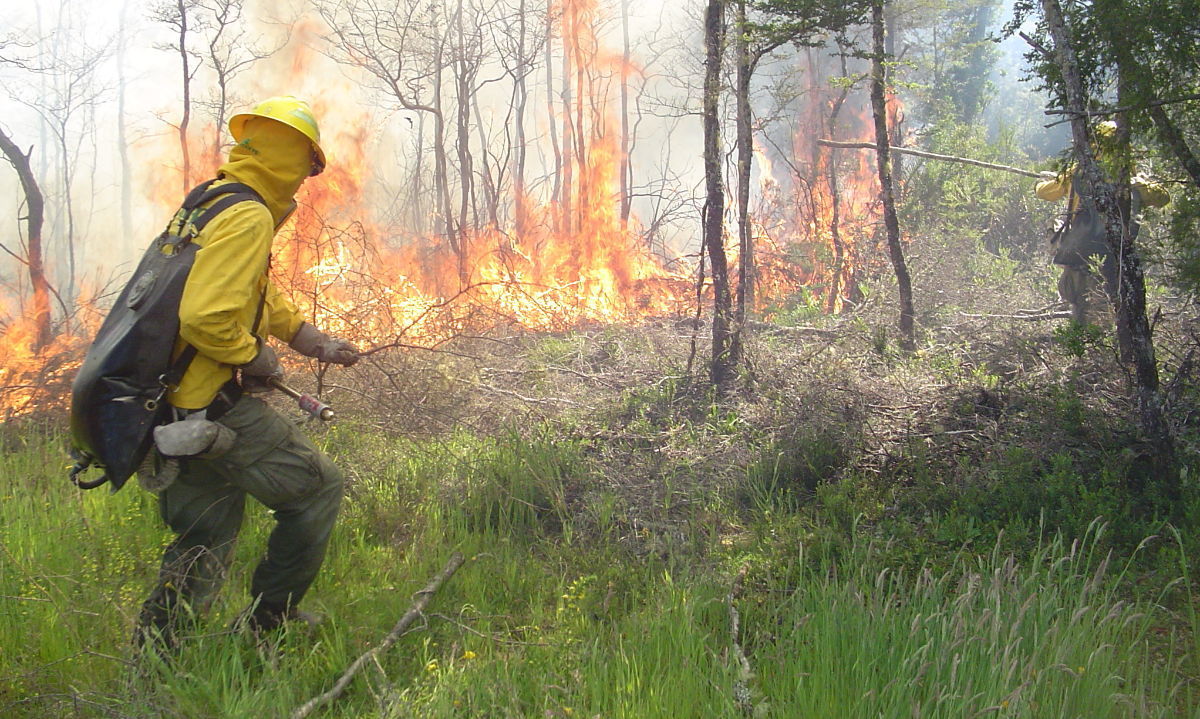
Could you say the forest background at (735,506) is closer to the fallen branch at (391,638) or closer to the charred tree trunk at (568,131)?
the fallen branch at (391,638)

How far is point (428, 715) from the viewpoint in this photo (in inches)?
95.5

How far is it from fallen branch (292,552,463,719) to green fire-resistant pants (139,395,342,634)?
1.37 feet

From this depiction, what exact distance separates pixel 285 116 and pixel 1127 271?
14.3 ft

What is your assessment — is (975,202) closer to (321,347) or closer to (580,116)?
(580,116)

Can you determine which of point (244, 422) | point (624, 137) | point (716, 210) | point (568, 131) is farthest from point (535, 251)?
point (244, 422)

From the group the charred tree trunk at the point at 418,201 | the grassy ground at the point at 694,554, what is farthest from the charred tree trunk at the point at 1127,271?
the charred tree trunk at the point at 418,201

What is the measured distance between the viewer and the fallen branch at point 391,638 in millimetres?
2596

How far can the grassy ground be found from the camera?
2.44 m

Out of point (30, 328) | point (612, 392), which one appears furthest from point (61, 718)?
point (30, 328)

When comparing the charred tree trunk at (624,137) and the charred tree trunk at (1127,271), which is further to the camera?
the charred tree trunk at (624,137)

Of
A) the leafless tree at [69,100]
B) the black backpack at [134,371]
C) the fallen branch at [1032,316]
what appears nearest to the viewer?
the black backpack at [134,371]

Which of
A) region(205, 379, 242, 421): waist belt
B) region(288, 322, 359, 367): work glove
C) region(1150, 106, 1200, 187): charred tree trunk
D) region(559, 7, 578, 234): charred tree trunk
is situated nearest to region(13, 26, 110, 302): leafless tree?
region(559, 7, 578, 234): charred tree trunk

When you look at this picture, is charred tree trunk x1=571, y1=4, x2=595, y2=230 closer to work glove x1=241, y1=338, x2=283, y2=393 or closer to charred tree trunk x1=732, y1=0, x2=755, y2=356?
charred tree trunk x1=732, y1=0, x2=755, y2=356

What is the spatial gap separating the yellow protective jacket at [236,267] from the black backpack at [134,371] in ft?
0.18
